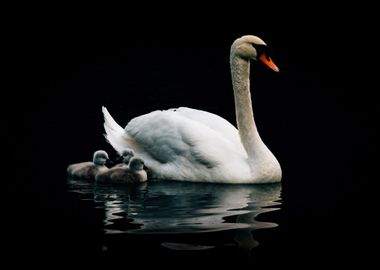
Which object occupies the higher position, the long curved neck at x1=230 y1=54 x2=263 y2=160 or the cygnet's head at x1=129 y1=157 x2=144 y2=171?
the long curved neck at x1=230 y1=54 x2=263 y2=160

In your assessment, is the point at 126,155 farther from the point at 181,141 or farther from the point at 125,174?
the point at 181,141

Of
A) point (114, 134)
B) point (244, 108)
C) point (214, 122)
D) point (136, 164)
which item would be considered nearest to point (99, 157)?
point (136, 164)

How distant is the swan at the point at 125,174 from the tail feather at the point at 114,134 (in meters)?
1.02

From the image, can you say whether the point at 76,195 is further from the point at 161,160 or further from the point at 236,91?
the point at 236,91

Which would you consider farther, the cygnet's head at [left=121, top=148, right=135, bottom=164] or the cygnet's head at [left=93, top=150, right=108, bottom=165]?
the cygnet's head at [left=121, top=148, right=135, bottom=164]

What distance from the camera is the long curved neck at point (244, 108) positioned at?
11422 millimetres

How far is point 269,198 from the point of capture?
1027cm

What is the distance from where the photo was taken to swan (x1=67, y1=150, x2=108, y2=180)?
11.6m

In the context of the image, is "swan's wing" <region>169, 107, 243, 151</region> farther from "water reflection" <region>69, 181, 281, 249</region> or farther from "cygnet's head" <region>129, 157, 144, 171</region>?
"cygnet's head" <region>129, 157, 144, 171</region>

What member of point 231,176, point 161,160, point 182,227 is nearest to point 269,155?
point 231,176

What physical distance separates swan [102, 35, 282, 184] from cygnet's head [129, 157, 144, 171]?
0.46 m

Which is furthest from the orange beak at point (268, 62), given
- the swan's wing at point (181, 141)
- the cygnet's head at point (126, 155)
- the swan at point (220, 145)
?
the cygnet's head at point (126, 155)

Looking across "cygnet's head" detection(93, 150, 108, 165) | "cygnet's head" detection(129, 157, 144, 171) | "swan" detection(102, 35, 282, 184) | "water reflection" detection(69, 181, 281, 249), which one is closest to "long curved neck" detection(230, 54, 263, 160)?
"swan" detection(102, 35, 282, 184)

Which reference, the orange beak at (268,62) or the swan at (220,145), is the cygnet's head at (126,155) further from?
the orange beak at (268,62)
